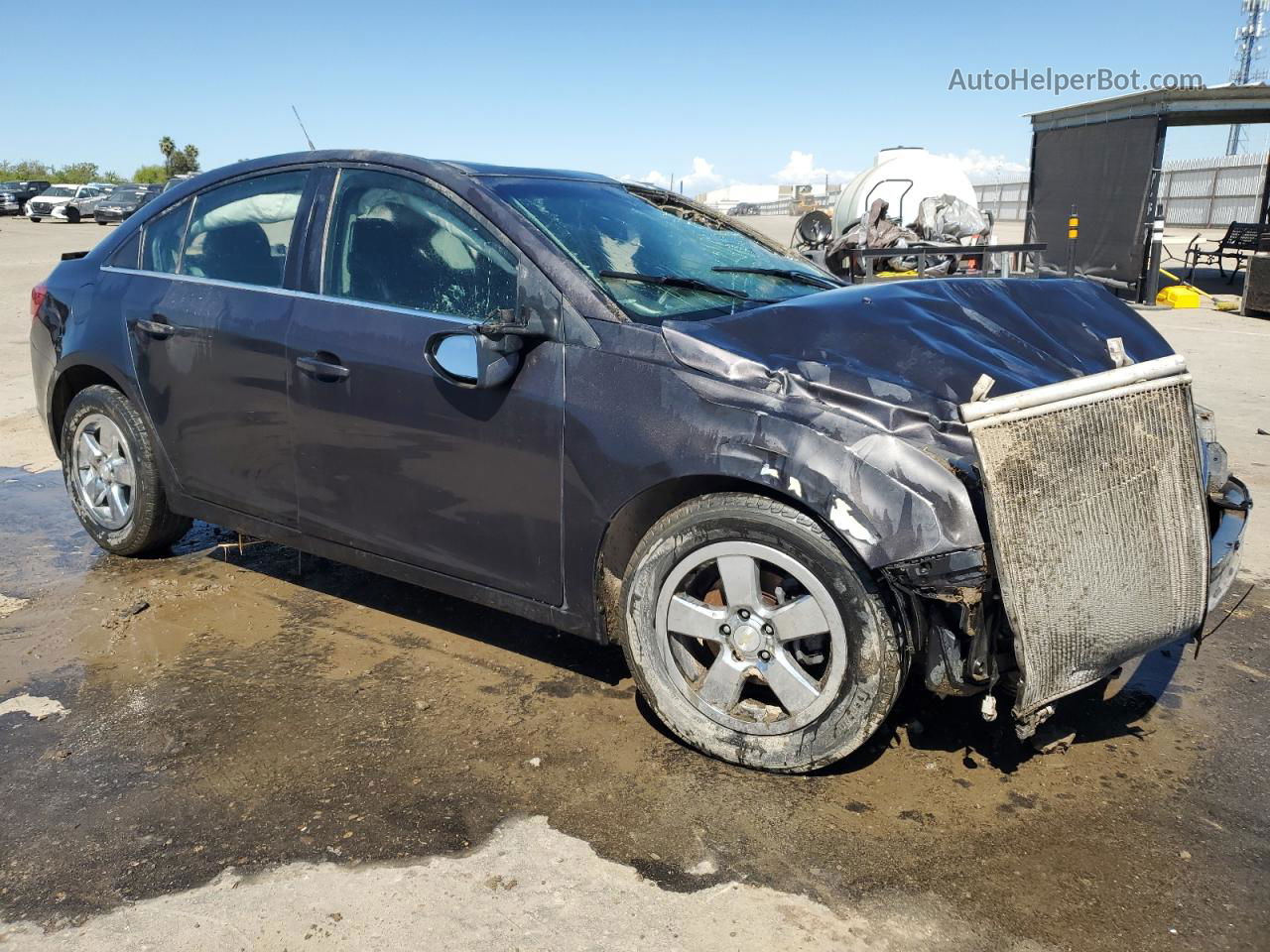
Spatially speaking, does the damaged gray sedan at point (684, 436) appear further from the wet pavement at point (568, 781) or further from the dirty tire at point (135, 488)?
the wet pavement at point (568, 781)

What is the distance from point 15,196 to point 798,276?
165ft

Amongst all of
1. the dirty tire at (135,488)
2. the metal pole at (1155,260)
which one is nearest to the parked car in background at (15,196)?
the metal pole at (1155,260)

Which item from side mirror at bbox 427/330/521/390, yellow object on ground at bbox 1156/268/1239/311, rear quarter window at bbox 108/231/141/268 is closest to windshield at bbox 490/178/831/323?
side mirror at bbox 427/330/521/390

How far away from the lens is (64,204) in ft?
134

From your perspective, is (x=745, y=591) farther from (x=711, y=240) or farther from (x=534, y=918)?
(x=711, y=240)

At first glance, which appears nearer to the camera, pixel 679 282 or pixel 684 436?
pixel 684 436

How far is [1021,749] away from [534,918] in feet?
5.32

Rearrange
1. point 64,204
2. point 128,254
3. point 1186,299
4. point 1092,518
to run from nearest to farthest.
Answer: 1. point 1092,518
2. point 128,254
3. point 1186,299
4. point 64,204

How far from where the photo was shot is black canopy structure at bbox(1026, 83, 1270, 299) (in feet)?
57.0

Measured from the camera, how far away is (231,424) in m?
4.11

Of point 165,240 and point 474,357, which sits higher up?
point 165,240

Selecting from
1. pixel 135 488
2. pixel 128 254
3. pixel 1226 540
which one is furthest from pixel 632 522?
pixel 128 254

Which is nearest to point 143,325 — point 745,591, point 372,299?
point 372,299

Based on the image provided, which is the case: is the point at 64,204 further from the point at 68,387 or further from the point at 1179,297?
Result: the point at 68,387
